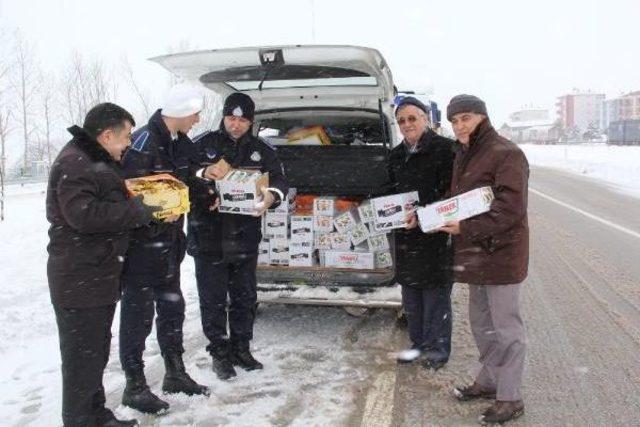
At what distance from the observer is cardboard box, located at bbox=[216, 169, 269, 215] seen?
3.77 m

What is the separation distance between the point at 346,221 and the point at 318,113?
1.22m

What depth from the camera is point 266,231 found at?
16.4 ft

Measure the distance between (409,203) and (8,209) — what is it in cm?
1671

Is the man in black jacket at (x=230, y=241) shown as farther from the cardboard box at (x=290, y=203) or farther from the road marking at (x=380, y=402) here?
the road marking at (x=380, y=402)

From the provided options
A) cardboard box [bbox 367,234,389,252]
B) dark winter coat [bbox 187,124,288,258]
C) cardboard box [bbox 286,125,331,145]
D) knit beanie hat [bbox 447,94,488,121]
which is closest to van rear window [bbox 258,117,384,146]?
cardboard box [bbox 286,125,331,145]

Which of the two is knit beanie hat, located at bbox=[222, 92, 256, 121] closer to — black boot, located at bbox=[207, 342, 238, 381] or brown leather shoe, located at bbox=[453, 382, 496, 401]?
black boot, located at bbox=[207, 342, 238, 381]

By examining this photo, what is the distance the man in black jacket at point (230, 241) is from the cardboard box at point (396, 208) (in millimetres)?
778

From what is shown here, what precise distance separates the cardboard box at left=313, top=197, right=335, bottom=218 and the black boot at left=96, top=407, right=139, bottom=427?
2.39 metres

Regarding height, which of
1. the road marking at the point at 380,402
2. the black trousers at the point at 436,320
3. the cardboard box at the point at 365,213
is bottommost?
the road marking at the point at 380,402

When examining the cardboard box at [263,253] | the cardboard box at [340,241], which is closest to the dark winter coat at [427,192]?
the cardboard box at [340,241]

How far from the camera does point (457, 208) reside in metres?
3.30

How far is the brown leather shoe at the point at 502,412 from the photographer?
320 centimetres

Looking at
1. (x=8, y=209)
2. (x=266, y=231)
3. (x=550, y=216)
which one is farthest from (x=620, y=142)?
(x=266, y=231)

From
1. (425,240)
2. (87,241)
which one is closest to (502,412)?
(425,240)
